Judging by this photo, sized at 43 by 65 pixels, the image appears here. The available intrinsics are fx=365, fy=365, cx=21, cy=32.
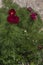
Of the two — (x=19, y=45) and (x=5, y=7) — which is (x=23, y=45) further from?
(x=5, y=7)

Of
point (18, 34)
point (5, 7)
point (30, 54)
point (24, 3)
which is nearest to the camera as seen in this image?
point (18, 34)

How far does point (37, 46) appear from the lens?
4.55 metres

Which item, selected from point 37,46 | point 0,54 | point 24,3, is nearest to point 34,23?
point 37,46

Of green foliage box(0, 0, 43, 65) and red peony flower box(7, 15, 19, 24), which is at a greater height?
→ red peony flower box(7, 15, 19, 24)

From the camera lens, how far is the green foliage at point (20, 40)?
14.0 ft

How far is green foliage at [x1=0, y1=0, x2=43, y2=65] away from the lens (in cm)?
425

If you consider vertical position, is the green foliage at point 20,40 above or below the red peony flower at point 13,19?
below

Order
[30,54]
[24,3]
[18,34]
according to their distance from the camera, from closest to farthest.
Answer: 1. [18,34]
2. [30,54]
3. [24,3]

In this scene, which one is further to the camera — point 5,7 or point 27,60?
point 5,7

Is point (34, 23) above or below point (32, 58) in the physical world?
above

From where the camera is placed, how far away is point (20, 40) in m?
4.32

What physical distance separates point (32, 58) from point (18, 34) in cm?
46

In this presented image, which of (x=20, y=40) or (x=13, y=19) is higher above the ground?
(x=13, y=19)

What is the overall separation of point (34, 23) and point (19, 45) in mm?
384
